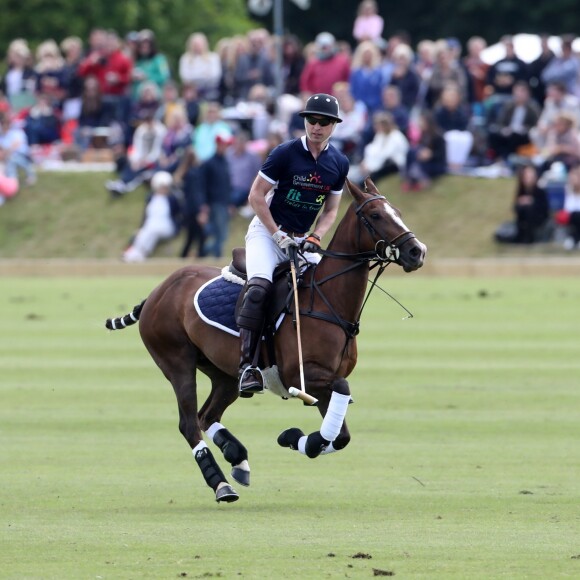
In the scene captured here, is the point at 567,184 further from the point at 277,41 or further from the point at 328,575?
the point at 328,575

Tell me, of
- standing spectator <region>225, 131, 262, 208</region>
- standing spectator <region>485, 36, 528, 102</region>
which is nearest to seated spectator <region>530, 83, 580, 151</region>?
standing spectator <region>485, 36, 528, 102</region>

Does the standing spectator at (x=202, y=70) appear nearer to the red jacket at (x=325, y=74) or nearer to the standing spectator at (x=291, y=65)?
the standing spectator at (x=291, y=65)

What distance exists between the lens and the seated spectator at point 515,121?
2298 centimetres

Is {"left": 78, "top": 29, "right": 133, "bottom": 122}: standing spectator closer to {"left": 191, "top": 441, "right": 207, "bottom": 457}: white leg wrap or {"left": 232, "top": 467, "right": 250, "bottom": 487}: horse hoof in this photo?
{"left": 191, "top": 441, "right": 207, "bottom": 457}: white leg wrap

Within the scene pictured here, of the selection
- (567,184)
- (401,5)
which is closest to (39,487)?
(567,184)

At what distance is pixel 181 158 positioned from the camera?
81.4 ft

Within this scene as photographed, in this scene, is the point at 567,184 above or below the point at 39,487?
below

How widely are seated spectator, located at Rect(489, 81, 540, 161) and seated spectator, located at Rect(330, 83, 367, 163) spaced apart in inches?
75.3

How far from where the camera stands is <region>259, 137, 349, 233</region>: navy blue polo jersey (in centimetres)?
864

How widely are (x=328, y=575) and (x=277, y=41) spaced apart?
63.0ft

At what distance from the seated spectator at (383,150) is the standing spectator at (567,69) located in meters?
2.35

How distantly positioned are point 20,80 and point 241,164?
567cm

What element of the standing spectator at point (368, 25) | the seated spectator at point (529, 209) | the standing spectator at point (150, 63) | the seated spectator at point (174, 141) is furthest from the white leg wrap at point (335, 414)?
the standing spectator at point (150, 63)

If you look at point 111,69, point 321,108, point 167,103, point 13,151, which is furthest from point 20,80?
point 321,108
